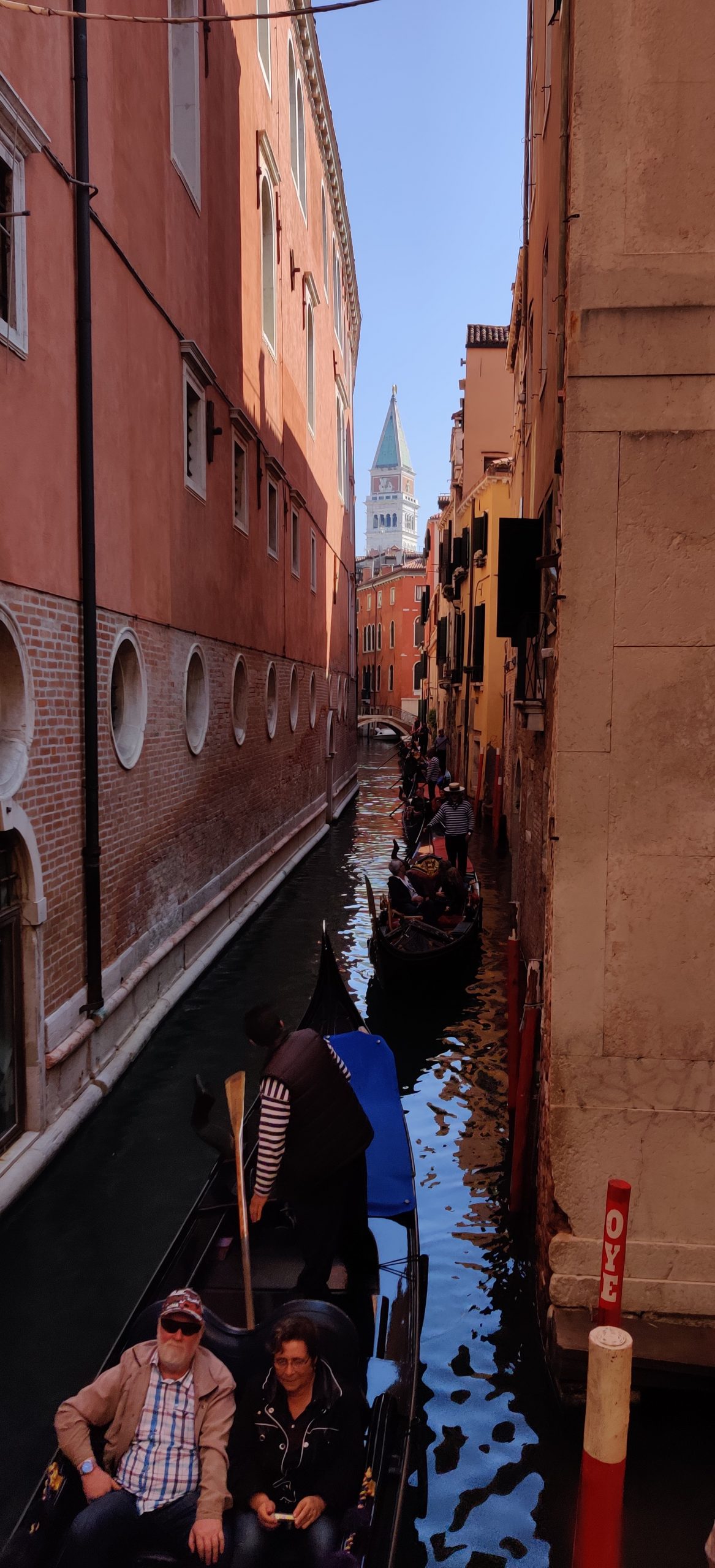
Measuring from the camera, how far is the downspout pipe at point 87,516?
20.4 feet

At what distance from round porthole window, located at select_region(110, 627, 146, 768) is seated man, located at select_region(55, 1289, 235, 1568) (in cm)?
499

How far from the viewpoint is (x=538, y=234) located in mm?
7953

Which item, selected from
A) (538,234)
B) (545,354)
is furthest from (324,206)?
(545,354)

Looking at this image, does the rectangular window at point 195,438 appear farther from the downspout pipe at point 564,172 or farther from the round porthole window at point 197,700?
the downspout pipe at point 564,172

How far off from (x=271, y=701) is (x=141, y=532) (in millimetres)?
6921

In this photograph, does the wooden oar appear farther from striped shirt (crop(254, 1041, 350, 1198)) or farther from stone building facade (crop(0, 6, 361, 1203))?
stone building facade (crop(0, 6, 361, 1203))

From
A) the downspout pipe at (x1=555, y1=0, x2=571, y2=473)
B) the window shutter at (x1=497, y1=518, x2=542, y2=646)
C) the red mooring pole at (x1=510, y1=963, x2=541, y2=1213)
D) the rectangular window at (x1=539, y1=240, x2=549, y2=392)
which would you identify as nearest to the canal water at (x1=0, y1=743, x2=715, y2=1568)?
the red mooring pole at (x1=510, y1=963, x2=541, y2=1213)

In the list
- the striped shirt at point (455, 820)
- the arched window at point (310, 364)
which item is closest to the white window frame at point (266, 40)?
the arched window at point (310, 364)

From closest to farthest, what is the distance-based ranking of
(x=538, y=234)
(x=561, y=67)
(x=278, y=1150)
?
(x=278, y=1150)
(x=561, y=67)
(x=538, y=234)

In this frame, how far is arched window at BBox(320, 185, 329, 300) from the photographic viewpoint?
2000cm

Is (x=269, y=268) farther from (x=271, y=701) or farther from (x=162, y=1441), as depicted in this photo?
(x=162, y=1441)

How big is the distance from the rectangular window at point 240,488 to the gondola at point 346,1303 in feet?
24.4

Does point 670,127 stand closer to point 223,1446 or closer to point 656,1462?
point 223,1446

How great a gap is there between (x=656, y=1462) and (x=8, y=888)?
3.71 meters
